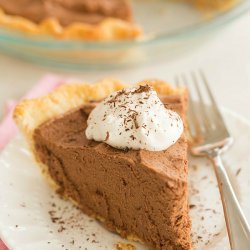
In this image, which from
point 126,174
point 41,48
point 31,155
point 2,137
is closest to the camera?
point 126,174

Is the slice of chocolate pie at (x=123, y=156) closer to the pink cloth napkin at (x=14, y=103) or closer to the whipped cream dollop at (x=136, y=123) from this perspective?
the whipped cream dollop at (x=136, y=123)

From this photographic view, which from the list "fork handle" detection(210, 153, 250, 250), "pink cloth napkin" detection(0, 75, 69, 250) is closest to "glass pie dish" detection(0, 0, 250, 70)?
"pink cloth napkin" detection(0, 75, 69, 250)

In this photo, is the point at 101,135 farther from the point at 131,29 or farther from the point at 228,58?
the point at 228,58

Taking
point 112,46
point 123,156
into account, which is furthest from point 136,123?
point 112,46

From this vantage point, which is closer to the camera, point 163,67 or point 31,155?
point 31,155

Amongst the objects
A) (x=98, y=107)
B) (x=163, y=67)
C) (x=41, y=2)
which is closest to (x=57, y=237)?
(x=98, y=107)

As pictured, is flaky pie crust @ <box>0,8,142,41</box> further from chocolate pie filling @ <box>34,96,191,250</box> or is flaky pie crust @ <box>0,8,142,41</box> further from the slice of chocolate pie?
chocolate pie filling @ <box>34,96,191,250</box>
